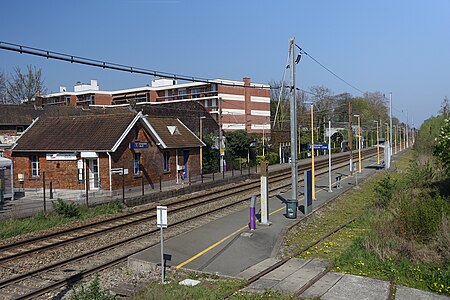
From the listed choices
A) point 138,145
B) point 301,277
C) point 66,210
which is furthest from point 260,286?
point 138,145

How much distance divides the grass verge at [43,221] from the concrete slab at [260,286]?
10.3 meters

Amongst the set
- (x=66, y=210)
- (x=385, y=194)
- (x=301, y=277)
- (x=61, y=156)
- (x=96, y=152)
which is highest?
(x=96, y=152)

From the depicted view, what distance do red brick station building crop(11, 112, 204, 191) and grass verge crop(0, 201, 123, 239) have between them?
16.0 feet

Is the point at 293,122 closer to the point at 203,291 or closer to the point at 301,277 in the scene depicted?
the point at 301,277

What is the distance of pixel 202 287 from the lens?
9.75m

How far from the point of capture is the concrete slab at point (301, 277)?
971 centimetres

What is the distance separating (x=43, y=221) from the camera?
18422 mm

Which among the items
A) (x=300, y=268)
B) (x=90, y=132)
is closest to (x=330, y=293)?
(x=300, y=268)

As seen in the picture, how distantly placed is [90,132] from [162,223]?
63.5ft

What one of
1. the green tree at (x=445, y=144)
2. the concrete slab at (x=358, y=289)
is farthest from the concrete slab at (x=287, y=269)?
the green tree at (x=445, y=144)

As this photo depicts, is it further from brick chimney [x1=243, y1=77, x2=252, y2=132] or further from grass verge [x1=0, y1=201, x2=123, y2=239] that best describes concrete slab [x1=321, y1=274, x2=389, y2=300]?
brick chimney [x1=243, y1=77, x2=252, y2=132]

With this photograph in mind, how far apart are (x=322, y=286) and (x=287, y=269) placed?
5.20 feet

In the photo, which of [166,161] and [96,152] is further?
[166,161]

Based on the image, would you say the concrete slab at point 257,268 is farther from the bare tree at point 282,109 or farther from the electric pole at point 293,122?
the bare tree at point 282,109
